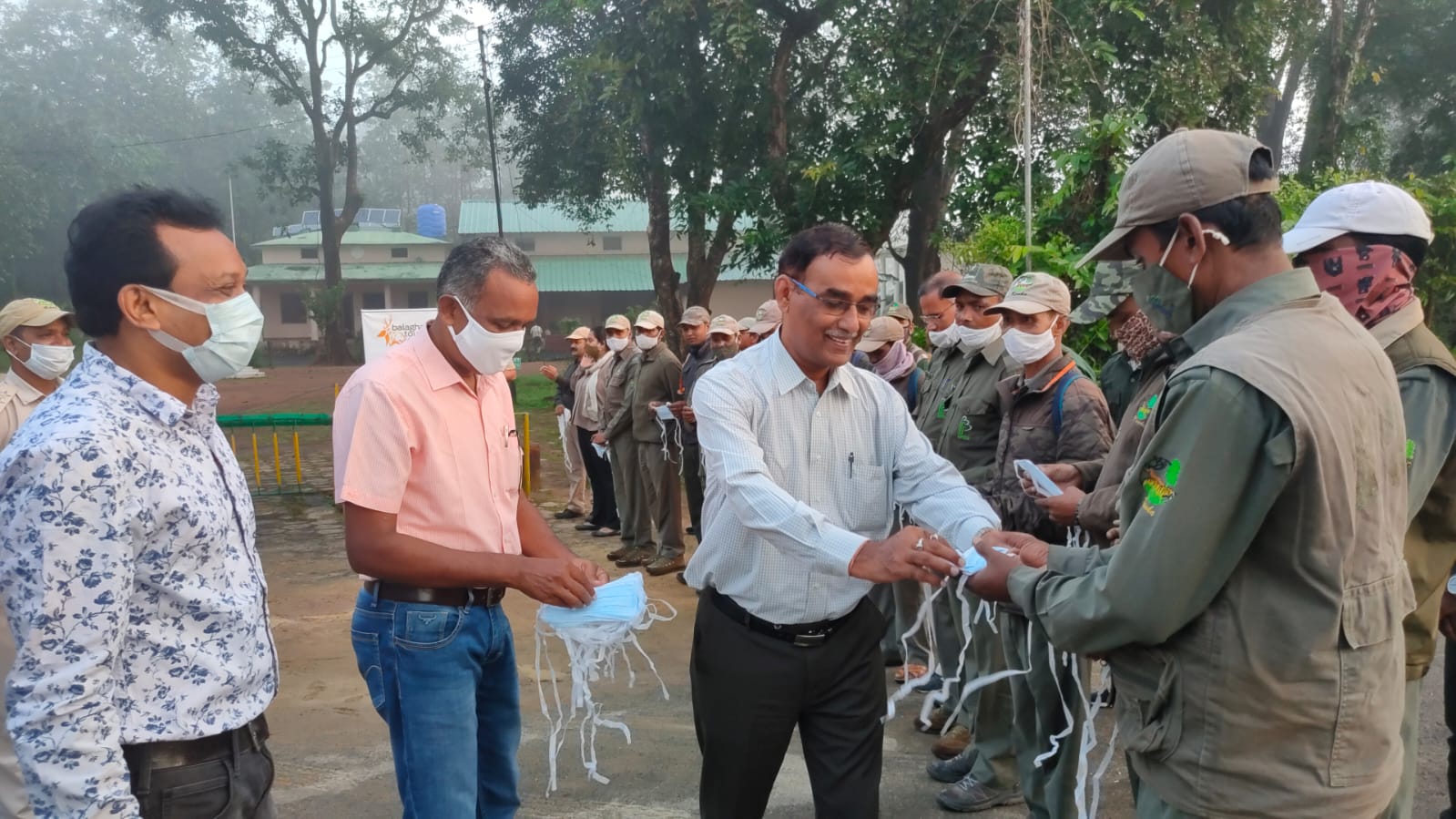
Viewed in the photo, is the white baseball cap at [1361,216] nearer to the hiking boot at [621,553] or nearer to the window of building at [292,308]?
the hiking boot at [621,553]

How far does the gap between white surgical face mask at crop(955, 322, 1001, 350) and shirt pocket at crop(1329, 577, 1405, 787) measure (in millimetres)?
2761

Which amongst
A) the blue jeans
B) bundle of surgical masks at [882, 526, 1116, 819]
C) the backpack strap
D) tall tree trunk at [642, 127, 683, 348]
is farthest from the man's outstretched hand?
tall tree trunk at [642, 127, 683, 348]

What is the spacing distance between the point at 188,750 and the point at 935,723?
3.77m

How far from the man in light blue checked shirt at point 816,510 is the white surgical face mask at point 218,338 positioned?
1.11m

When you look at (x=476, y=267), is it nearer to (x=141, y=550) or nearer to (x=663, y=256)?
(x=141, y=550)

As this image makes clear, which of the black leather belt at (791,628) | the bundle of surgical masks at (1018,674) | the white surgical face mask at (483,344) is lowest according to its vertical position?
the bundle of surgical masks at (1018,674)

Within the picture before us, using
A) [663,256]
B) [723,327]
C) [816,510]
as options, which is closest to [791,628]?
[816,510]

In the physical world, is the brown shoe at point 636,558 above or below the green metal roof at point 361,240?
below

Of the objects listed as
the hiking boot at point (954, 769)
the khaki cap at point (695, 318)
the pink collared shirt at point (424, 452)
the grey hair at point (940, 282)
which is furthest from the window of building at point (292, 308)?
the pink collared shirt at point (424, 452)

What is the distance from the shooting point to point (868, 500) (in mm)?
2787

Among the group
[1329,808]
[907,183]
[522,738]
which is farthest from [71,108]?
[1329,808]

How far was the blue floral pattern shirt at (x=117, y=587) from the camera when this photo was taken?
5.32 feet

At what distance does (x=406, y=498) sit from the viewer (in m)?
2.63

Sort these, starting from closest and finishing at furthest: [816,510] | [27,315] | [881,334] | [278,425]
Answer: [816,510]
[27,315]
[881,334]
[278,425]
